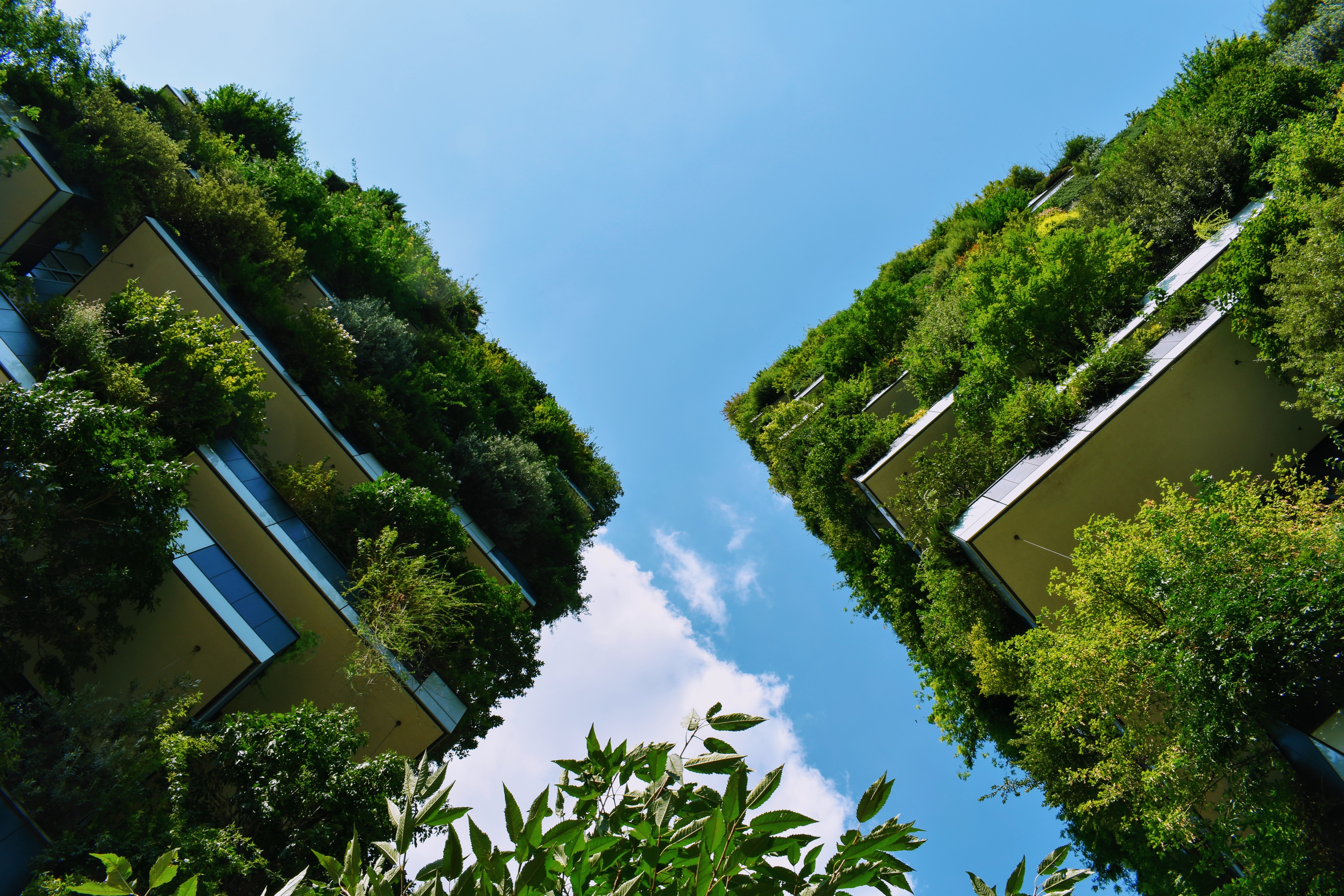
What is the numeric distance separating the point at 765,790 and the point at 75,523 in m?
12.4

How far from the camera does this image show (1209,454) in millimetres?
10953

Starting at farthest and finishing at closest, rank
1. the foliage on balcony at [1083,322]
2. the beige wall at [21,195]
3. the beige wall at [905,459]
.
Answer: the beige wall at [905,459] < the beige wall at [21,195] < the foliage on balcony at [1083,322]

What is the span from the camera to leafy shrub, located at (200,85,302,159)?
20.8 m

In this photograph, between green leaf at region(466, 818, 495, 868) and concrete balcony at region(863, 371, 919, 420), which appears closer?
green leaf at region(466, 818, 495, 868)

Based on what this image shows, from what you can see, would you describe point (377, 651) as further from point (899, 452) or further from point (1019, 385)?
point (1019, 385)

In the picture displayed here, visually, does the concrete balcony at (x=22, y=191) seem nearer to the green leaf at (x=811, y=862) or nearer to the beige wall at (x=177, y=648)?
the beige wall at (x=177, y=648)

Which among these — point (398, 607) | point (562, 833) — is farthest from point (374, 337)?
point (562, 833)

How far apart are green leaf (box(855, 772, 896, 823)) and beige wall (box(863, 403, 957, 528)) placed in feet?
44.9

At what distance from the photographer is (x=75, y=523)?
9398mm

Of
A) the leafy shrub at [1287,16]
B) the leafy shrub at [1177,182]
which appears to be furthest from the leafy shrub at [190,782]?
the leafy shrub at [1287,16]

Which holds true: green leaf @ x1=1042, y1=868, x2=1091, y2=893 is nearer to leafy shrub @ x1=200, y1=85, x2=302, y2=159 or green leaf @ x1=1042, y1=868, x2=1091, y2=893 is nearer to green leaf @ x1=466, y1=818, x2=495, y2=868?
green leaf @ x1=466, y1=818, x2=495, y2=868

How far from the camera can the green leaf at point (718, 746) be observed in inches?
86.3

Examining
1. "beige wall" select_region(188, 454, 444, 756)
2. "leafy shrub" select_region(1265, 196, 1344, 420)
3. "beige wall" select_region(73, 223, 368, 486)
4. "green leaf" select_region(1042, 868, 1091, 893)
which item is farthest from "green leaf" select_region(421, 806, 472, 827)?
"beige wall" select_region(73, 223, 368, 486)

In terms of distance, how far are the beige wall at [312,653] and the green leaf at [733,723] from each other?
11.9 metres
